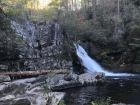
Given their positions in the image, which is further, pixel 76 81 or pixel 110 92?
pixel 76 81

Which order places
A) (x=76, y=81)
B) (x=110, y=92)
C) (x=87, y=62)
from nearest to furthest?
(x=110, y=92) → (x=76, y=81) → (x=87, y=62)

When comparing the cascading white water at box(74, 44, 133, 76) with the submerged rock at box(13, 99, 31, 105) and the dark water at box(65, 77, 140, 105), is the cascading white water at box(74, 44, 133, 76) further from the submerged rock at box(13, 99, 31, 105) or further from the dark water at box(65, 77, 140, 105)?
the submerged rock at box(13, 99, 31, 105)

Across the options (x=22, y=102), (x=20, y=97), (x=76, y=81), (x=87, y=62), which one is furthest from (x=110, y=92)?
(x=87, y=62)

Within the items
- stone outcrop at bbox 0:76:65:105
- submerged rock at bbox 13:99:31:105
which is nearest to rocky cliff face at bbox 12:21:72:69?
stone outcrop at bbox 0:76:65:105

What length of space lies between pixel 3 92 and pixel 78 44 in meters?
31.6

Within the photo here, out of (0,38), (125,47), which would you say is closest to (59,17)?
(125,47)

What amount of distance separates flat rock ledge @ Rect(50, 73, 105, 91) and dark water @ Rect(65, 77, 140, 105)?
99cm

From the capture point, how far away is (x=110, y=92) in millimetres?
30516

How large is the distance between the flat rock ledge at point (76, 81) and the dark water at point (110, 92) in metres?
0.99

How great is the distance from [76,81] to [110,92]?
5077 millimetres

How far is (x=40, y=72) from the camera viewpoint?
36.8 meters

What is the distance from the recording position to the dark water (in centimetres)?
2658

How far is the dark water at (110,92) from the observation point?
87.2 ft

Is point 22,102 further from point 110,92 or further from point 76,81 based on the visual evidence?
point 76,81
